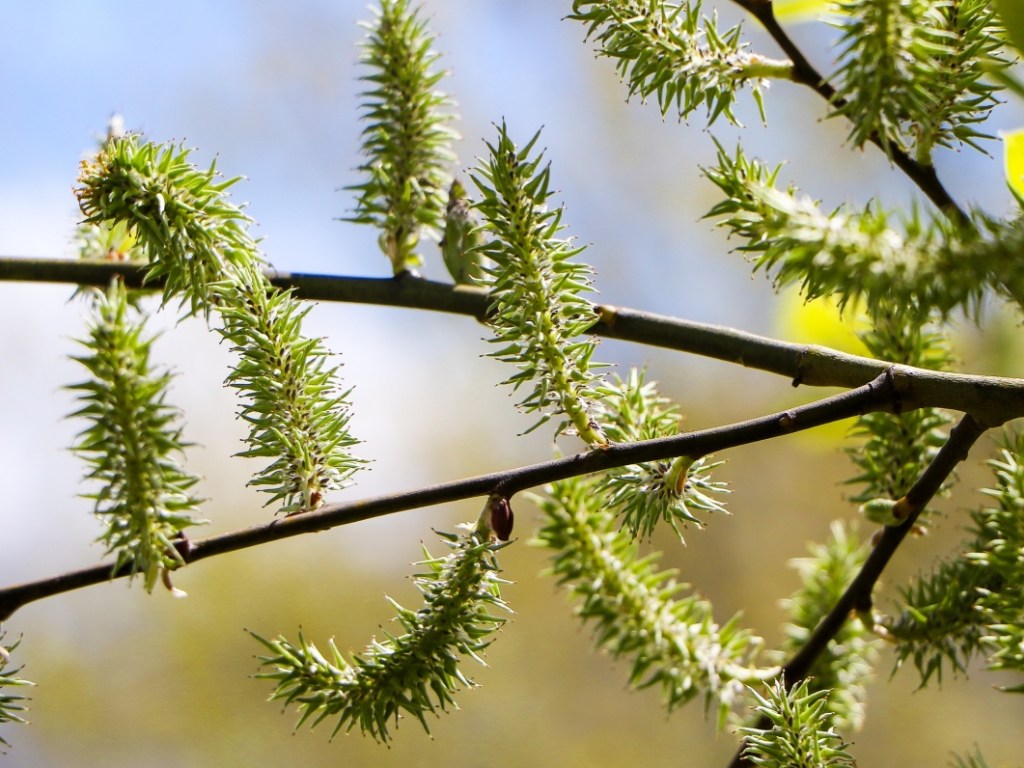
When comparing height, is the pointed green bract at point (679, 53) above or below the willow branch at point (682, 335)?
above

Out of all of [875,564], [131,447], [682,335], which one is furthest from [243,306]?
[875,564]

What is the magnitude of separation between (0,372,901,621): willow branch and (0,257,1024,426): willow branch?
0.08 ft

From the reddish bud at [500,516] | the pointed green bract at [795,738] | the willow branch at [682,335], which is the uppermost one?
the willow branch at [682,335]

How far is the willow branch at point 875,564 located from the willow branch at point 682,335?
5cm

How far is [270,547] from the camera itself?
1.64 metres

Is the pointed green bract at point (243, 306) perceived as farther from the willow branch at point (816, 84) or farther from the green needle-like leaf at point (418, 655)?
the willow branch at point (816, 84)

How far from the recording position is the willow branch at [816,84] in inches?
14.8

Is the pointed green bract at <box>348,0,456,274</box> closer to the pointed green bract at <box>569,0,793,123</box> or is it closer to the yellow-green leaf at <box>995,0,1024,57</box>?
the pointed green bract at <box>569,0,793,123</box>

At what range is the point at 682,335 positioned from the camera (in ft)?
1.39

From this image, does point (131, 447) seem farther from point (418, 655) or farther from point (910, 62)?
point (910, 62)

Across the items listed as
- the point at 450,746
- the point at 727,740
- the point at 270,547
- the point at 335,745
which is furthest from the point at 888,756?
the point at 270,547

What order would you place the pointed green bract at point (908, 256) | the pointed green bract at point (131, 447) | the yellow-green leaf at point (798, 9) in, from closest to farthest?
the pointed green bract at point (908, 256) < the pointed green bract at point (131, 447) < the yellow-green leaf at point (798, 9)

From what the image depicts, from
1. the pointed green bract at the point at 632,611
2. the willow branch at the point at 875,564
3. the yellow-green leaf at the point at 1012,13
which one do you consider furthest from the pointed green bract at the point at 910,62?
the pointed green bract at the point at 632,611

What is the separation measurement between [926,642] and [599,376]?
236 millimetres
